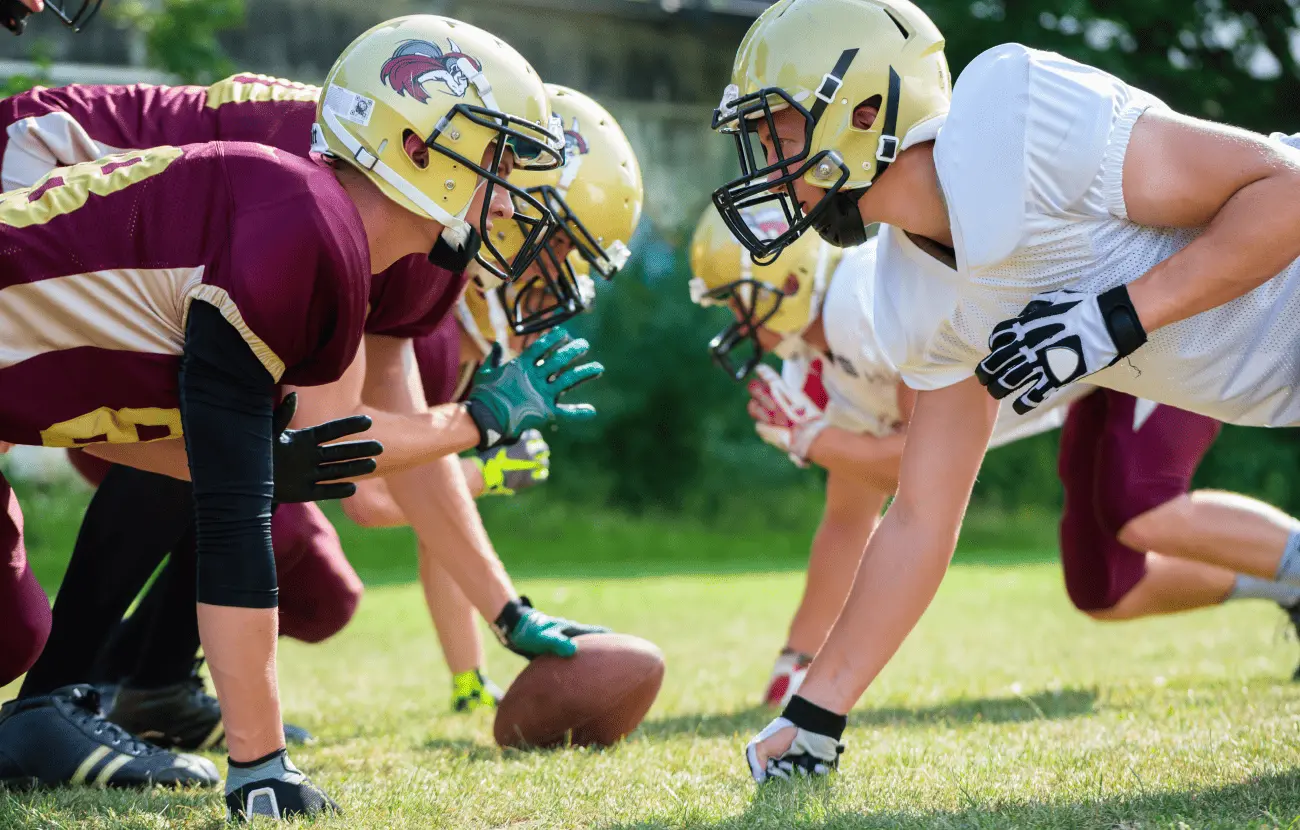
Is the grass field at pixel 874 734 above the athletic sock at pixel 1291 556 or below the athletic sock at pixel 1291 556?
below

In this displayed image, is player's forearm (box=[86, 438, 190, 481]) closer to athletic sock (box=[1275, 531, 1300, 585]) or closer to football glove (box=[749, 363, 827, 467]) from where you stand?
football glove (box=[749, 363, 827, 467])

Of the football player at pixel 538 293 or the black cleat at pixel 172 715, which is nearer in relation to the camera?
the black cleat at pixel 172 715

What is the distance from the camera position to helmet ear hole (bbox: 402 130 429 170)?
2799 mm

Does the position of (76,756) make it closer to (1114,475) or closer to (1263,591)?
(1114,475)

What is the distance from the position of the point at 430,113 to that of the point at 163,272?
606 mm

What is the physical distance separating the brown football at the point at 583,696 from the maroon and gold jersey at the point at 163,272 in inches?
42.4

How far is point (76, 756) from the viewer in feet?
10.1

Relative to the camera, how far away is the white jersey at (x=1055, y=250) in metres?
2.67

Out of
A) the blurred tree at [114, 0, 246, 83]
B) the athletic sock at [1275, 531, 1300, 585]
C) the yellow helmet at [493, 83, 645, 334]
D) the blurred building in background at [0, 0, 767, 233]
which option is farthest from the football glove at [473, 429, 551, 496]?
the blurred building in background at [0, 0, 767, 233]

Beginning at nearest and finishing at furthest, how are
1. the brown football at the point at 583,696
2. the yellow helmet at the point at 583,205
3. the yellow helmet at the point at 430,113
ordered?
1. the yellow helmet at the point at 430,113
2. the brown football at the point at 583,696
3. the yellow helmet at the point at 583,205

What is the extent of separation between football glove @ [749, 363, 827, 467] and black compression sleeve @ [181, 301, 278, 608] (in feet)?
6.74

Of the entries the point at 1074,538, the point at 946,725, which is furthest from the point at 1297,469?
the point at 946,725

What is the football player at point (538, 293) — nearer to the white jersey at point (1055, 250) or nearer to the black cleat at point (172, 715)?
the black cleat at point (172, 715)

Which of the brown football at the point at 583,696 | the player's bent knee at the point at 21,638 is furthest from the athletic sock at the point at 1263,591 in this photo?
the player's bent knee at the point at 21,638
